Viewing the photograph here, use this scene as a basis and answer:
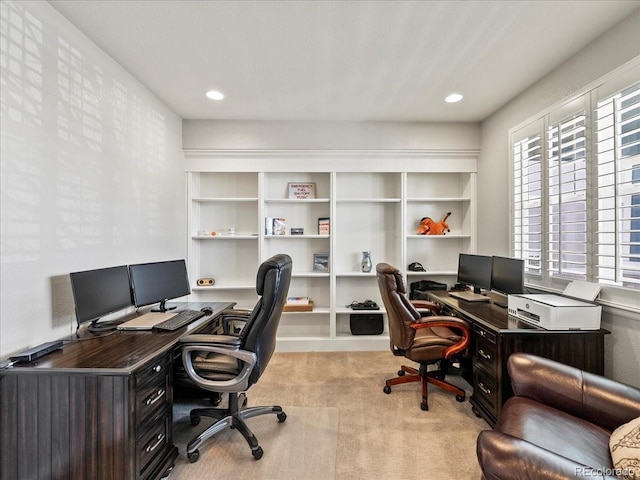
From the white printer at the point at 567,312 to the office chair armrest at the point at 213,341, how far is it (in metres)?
2.03

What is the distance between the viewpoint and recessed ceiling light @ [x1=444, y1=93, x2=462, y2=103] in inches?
121

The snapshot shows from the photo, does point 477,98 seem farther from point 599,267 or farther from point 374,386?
point 374,386

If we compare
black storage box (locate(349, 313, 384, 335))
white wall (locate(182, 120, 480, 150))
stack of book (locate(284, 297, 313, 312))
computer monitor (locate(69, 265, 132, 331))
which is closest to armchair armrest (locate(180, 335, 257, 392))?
computer monitor (locate(69, 265, 132, 331))

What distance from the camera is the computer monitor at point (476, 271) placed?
3.02m

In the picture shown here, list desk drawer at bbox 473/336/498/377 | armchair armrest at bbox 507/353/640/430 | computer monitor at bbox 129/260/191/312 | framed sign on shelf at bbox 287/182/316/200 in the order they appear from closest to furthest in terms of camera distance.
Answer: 1. armchair armrest at bbox 507/353/640/430
2. desk drawer at bbox 473/336/498/377
3. computer monitor at bbox 129/260/191/312
4. framed sign on shelf at bbox 287/182/316/200

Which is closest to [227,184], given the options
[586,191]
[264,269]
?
[264,269]

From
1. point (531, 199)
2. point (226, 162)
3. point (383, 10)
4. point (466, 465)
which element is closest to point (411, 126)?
point (531, 199)

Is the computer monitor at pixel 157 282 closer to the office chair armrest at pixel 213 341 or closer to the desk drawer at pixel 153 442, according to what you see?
the office chair armrest at pixel 213 341

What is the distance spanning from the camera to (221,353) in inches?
74.6

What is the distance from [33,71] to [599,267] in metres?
3.77

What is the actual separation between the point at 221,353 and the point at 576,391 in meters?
1.94

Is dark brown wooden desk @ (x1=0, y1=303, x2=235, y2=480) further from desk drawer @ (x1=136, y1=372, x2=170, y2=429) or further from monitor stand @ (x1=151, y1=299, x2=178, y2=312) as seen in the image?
monitor stand @ (x1=151, y1=299, x2=178, y2=312)

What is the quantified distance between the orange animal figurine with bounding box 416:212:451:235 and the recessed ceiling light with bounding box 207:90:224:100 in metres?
2.76

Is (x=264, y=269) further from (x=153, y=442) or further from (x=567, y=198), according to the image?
(x=567, y=198)
